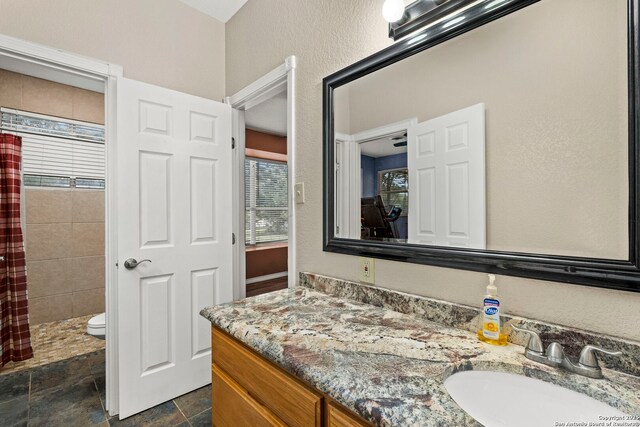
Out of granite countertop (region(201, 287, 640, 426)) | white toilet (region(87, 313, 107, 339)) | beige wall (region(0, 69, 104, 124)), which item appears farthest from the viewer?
beige wall (region(0, 69, 104, 124))

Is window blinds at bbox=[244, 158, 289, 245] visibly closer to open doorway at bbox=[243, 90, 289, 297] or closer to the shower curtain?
open doorway at bbox=[243, 90, 289, 297]

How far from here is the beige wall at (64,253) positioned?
291cm

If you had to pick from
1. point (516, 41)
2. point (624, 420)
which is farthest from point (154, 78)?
point (624, 420)

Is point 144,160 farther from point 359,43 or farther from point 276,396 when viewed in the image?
point 276,396

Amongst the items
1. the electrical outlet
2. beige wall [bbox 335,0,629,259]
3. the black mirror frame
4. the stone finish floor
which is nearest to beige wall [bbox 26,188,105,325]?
the stone finish floor

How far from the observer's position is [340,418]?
0.70m

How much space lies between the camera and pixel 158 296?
1.84 meters

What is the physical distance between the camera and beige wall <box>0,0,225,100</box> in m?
1.58

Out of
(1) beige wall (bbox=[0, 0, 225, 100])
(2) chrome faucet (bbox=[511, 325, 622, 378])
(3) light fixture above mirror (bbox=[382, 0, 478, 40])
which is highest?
(1) beige wall (bbox=[0, 0, 225, 100])

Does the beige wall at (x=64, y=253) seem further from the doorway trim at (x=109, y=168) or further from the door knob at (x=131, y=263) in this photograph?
the door knob at (x=131, y=263)

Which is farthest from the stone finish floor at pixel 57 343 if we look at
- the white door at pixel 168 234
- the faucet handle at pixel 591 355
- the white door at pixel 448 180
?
the faucet handle at pixel 591 355

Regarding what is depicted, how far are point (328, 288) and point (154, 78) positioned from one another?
171cm

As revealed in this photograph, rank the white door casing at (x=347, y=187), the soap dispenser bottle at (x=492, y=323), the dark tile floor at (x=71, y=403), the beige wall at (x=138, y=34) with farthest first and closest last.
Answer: the dark tile floor at (x=71, y=403), the beige wall at (x=138, y=34), the white door casing at (x=347, y=187), the soap dispenser bottle at (x=492, y=323)

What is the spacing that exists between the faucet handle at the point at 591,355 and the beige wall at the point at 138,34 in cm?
238
